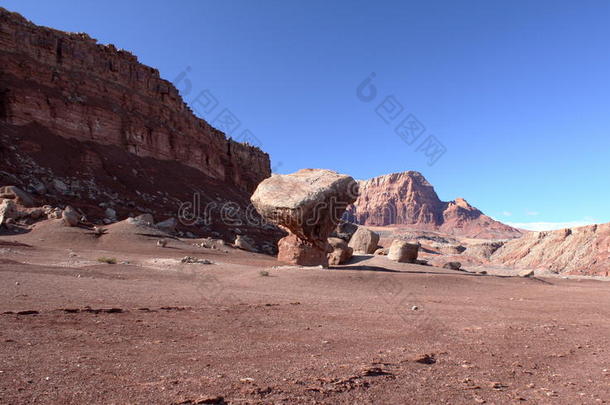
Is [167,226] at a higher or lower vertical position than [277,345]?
higher

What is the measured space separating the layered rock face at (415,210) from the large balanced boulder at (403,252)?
13435 centimetres

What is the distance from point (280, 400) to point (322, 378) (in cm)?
69

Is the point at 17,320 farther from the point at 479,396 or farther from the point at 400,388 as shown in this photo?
the point at 479,396

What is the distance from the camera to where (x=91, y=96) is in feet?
144

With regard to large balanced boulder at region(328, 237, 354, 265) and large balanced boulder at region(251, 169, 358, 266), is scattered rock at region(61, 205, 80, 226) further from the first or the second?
large balanced boulder at region(328, 237, 354, 265)

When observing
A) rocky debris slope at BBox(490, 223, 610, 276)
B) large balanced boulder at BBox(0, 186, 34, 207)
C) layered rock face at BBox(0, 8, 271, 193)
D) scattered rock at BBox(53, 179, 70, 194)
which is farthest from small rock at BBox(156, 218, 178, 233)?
rocky debris slope at BBox(490, 223, 610, 276)

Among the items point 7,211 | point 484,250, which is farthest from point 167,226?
point 484,250

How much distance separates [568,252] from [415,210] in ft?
425

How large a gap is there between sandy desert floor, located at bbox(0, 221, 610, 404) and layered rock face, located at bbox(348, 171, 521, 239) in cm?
14836

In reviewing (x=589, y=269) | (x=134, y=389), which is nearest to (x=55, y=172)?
(x=134, y=389)

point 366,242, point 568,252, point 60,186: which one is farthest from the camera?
point 568,252

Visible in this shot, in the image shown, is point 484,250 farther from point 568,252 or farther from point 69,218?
point 69,218

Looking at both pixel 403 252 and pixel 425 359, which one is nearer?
pixel 425 359

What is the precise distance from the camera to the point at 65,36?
44156 mm
